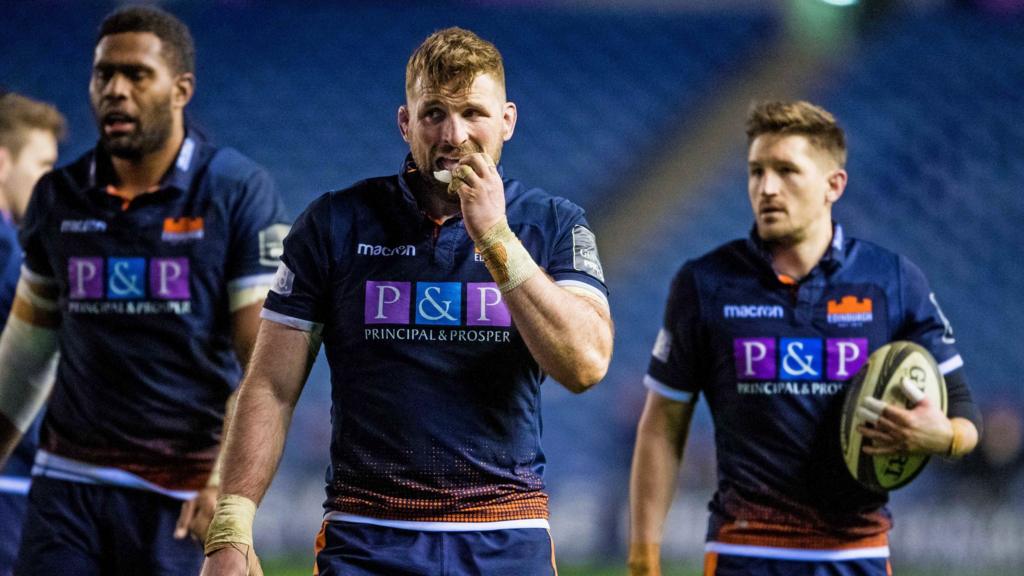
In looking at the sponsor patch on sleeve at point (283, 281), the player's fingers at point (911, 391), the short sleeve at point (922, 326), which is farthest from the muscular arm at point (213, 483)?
the short sleeve at point (922, 326)

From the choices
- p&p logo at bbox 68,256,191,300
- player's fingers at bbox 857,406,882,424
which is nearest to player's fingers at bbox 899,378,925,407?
player's fingers at bbox 857,406,882,424

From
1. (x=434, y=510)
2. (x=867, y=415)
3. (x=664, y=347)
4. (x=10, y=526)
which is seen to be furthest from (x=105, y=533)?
(x=867, y=415)

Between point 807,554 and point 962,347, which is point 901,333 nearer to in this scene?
point 807,554

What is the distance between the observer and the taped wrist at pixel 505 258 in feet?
9.74

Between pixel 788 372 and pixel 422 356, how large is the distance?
1808 millimetres

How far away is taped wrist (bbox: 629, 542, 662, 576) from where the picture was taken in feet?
15.3

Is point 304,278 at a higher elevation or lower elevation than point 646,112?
lower

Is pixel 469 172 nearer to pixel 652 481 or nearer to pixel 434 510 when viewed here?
pixel 434 510

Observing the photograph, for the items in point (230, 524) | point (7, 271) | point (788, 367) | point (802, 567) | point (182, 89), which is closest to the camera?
point (230, 524)

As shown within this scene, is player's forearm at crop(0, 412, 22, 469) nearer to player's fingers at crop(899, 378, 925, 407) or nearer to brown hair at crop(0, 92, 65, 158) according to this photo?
brown hair at crop(0, 92, 65, 158)

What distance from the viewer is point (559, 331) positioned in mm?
2984

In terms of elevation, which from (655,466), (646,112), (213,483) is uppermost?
(646,112)

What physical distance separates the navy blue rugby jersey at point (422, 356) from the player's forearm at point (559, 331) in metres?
0.22

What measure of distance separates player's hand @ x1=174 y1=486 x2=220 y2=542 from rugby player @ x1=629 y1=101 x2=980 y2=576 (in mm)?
1472
